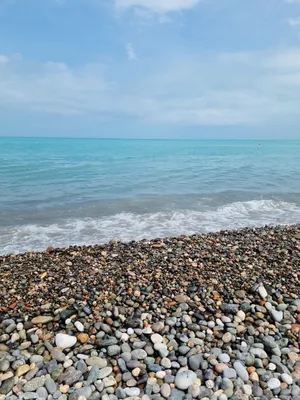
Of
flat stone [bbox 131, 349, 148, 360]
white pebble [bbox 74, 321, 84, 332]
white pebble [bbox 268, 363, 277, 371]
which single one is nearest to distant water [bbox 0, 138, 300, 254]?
white pebble [bbox 74, 321, 84, 332]

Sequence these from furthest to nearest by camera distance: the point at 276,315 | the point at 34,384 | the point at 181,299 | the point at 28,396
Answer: the point at 181,299 → the point at 276,315 → the point at 34,384 → the point at 28,396

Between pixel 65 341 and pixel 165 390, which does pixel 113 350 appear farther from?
pixel 165 390

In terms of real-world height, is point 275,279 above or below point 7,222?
above

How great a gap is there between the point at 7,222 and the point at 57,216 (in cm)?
165

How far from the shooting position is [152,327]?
3422 mm

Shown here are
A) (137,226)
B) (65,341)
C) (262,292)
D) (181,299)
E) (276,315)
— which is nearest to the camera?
(65,341)

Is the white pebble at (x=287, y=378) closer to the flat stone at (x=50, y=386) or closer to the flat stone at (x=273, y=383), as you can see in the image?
the flat stone at (x=273, y=383)

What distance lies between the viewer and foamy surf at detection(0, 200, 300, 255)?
8.09 meters

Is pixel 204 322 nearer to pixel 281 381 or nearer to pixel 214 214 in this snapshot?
pixel 281 381

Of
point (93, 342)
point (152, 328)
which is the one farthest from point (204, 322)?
point (93, 342)

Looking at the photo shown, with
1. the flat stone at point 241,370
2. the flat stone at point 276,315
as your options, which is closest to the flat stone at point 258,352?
the flat stone at point 241,370

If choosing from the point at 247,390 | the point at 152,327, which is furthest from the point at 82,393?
the point at 247,390

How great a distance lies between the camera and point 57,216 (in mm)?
10625

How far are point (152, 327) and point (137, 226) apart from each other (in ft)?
19.8
